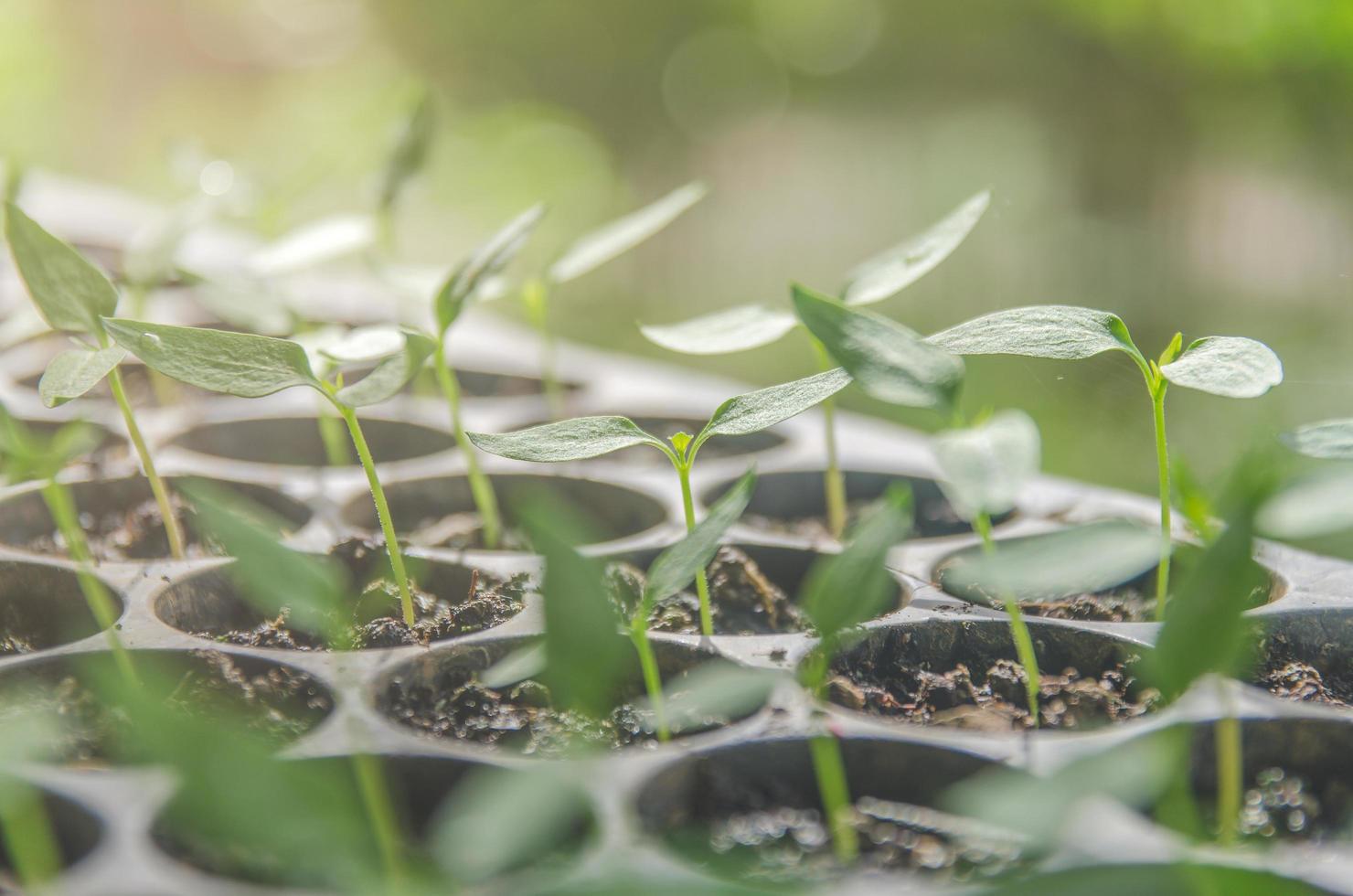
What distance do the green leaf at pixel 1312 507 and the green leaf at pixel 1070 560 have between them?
0.11ft

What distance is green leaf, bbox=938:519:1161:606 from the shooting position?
322mm

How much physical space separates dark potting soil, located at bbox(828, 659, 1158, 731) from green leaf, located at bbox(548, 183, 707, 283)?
0.80 feet

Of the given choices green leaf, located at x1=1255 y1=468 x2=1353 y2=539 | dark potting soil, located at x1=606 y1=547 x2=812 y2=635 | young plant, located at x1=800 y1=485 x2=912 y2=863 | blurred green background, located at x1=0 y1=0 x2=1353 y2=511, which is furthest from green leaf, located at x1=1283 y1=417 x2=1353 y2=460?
blurred green background, located at x1=0 y1=0 x2=1353 y2=511

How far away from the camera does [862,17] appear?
11.5ft

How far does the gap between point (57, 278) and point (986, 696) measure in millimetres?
413

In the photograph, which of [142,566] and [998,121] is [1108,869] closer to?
[142,566]

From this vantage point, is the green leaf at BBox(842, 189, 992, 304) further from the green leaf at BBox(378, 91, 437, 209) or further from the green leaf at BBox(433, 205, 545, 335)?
the green leaf at BBox(378, 91, 437, 209)

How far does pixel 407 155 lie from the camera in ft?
2.25

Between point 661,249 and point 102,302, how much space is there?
130 inches

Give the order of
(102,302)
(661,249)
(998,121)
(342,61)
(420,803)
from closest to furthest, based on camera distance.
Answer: (420,803) → (102,302) → (998,121) → (661,249) → (342,61)

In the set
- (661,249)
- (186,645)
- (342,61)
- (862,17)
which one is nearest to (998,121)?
(862,17)

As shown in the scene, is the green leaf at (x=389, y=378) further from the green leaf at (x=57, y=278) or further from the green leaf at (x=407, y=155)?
the green leaf at (x=407, y=155)

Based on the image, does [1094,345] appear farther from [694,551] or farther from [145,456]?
[145,456]

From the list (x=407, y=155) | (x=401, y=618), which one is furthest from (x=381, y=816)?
(x=407, y=155)
